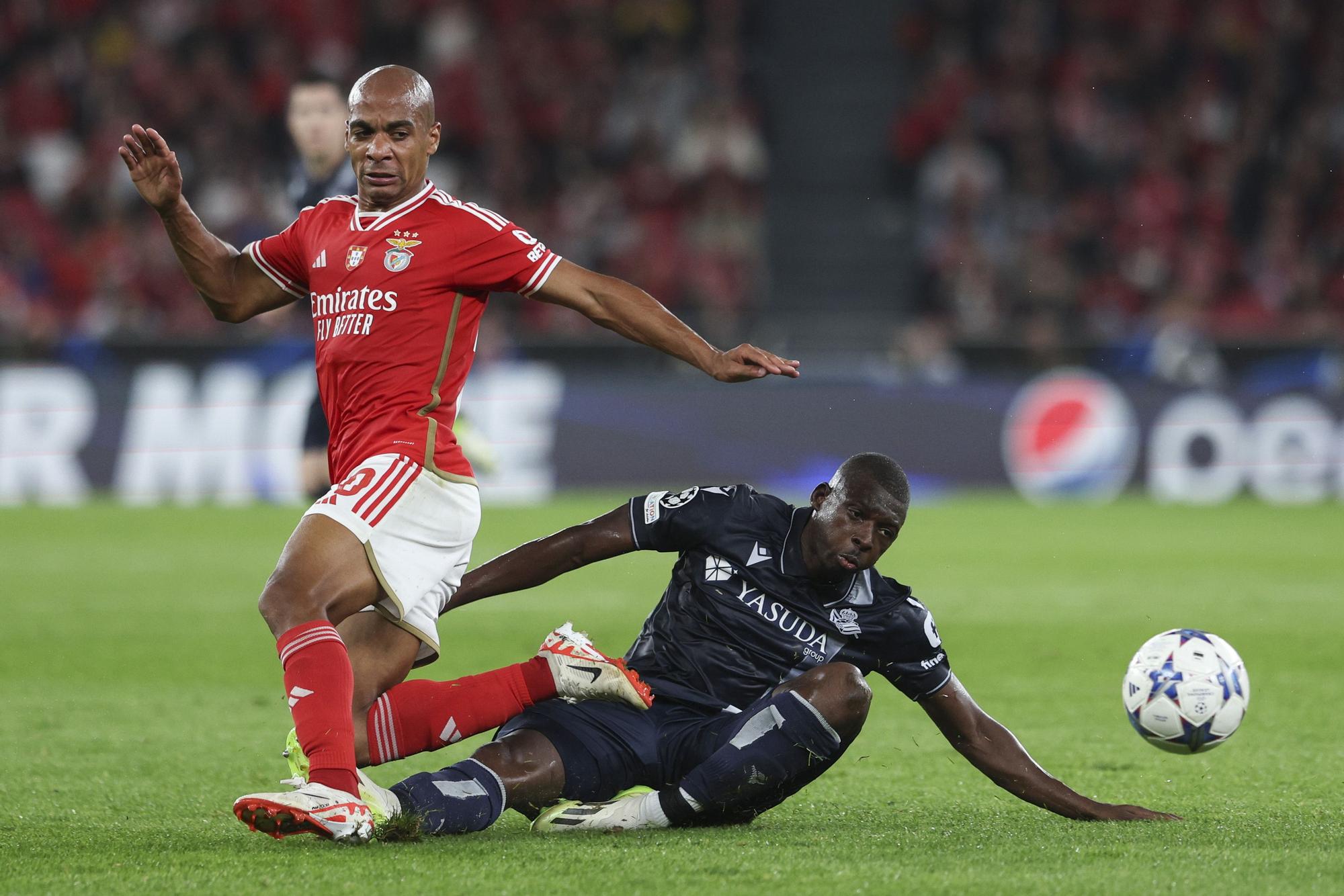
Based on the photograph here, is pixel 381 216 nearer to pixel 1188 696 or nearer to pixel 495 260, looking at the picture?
pixel 495 260

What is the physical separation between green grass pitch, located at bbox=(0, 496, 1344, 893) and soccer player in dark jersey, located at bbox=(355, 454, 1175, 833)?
11 centimetres

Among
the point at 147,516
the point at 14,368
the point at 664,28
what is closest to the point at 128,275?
the point at 14,368

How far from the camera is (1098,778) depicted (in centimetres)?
517

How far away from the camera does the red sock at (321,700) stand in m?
3.94

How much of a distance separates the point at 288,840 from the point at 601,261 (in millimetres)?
13987

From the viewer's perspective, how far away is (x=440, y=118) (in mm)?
18062

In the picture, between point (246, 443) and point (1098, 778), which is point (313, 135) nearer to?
point (1098, 778)

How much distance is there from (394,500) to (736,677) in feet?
3.32

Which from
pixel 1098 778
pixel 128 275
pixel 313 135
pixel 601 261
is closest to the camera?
pixel 1098 778

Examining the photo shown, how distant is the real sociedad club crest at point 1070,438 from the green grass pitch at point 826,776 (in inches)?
93.4

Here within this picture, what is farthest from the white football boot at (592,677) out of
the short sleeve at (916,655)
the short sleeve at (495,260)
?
the short sleeve at (495,260)

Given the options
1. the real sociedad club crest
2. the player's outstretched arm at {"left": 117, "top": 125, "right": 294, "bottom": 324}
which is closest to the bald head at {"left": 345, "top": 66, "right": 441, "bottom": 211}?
the player's outstretched arm at {"left": 117, "top": 125, "right": 294, "bottom": 324}

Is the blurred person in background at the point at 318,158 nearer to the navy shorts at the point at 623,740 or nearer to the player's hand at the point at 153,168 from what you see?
the player's hand at the point at 153,168

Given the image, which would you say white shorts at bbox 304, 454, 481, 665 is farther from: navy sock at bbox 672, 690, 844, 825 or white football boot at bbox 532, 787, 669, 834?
navy sock at bbox 672, 690, 844, 825
